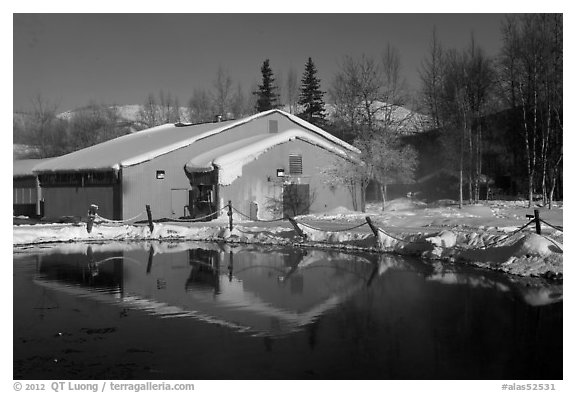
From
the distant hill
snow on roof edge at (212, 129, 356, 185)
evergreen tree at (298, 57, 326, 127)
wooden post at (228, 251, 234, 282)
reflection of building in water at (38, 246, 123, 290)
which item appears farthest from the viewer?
evergreen tree at (298, 57, 326, 127)

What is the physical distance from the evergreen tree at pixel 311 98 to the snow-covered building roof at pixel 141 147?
28332mm

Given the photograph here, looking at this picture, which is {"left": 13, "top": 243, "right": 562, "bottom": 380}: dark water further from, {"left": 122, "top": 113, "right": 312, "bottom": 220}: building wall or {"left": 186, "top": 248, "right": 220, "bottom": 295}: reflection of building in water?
{"left": 122, "top": 113, "right": 312, "bottom": 220}: building wall

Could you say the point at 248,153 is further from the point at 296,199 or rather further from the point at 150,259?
the point at 150,259

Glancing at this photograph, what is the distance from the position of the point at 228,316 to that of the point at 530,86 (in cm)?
2977

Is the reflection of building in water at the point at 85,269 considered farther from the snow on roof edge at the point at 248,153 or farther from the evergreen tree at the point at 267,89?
the evergreen tree at the point at 267,89

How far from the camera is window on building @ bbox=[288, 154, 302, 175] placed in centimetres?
3603

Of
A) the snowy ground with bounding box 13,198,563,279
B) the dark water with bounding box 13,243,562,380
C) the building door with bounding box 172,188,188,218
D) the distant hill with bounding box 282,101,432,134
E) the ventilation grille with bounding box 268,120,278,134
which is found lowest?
→ the dark water with bounding box 13,243,562,380

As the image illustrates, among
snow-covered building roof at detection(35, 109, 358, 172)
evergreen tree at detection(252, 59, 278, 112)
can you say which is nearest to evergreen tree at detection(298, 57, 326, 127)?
Answer: evergreen tree at detection(252, 59, 278, 112)

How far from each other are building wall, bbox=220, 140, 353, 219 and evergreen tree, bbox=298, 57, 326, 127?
34.2 metres

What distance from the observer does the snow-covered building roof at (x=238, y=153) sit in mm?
33438

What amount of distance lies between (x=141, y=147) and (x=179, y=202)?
541cm

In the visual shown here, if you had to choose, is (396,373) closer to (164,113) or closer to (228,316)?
(228,316)

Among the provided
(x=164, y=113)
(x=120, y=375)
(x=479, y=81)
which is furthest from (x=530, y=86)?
(x=164, y=113)

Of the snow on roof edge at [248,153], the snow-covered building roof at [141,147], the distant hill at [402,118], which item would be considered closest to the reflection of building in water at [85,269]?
the snow on roof edge at [248,153]
